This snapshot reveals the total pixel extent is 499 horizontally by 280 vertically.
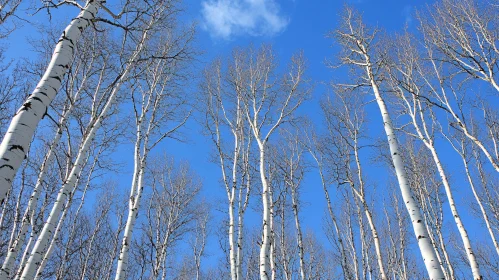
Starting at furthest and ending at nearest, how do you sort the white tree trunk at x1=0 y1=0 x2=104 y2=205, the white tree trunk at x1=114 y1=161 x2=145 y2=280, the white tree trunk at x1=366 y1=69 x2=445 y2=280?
the white tree trunk at x1=114 y1=161 x2=145 y2=280, the white tree trunk at x1=366 y1=69 x2=445 y2=280, the white tree trunk at x1=0 y1=0 x2=104 y2=205

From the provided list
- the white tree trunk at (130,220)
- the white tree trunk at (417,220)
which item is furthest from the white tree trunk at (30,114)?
the white tree trunk at (417,220)

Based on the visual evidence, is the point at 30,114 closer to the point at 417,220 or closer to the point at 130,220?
the point at 130,220

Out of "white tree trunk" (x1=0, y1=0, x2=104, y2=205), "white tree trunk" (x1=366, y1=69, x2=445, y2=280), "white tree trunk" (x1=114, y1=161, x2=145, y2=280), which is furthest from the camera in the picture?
"white tree trunk" (x1=114, y1=161, x2=145, y2=280)

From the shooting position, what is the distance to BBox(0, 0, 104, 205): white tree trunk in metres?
2.74

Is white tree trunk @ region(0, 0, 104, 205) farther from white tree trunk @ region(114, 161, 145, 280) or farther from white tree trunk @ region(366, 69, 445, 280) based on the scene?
white tree trunk @ region(366, 69, 445, 280)

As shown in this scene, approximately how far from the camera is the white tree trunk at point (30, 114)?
2740 millimetres

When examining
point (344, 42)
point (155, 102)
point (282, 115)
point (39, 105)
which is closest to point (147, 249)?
point (155, 102)

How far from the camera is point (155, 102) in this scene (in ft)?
30.3

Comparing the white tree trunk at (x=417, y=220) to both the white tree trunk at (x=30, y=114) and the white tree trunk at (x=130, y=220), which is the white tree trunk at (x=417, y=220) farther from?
the white tree trunk at (x=130, y=220)

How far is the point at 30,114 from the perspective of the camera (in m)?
3.09

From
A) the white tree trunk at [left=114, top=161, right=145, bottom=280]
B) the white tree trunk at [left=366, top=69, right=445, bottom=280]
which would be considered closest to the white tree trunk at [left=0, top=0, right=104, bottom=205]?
the white tree trunk at [left=114, top=161, right=145, bottom=280]

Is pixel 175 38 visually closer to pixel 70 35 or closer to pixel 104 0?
pixel 104 0

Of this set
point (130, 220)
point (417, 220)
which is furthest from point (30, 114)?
A: point (417, 220)

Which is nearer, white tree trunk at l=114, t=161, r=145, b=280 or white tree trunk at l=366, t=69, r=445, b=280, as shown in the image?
white tree trunk at l=366, t=69, r=445, b=280
